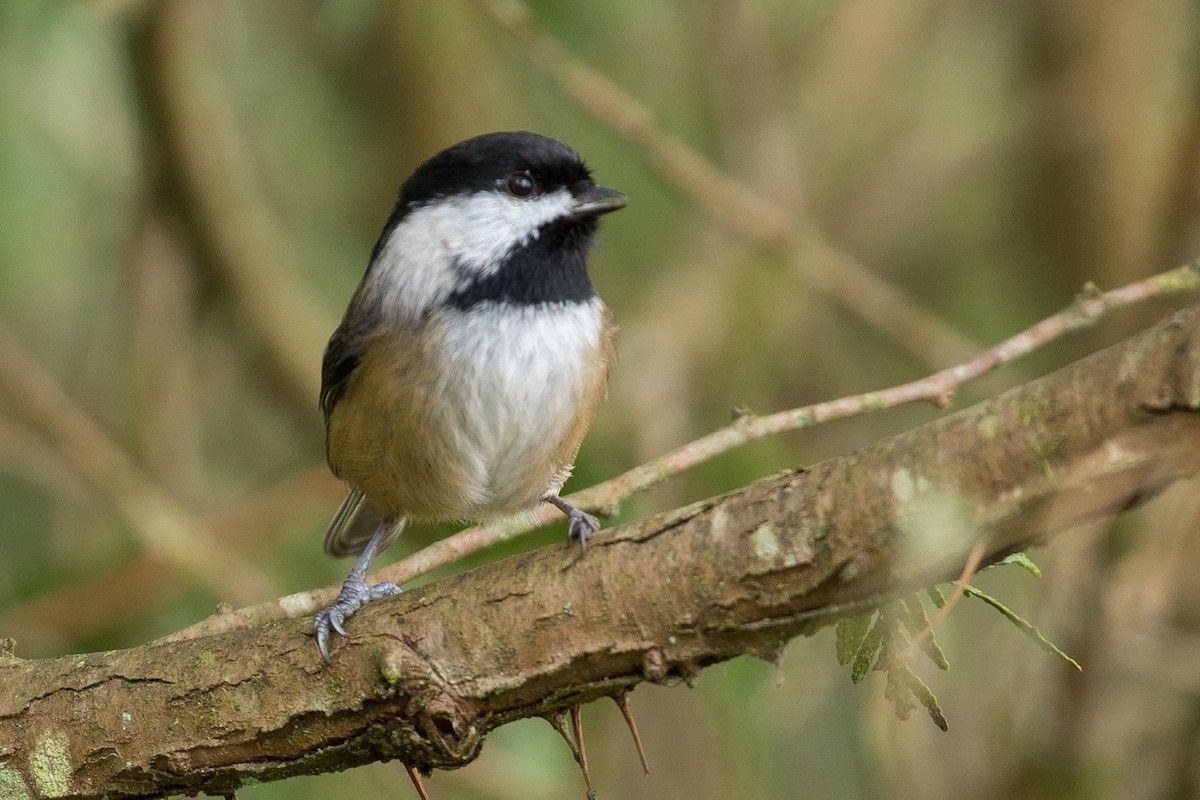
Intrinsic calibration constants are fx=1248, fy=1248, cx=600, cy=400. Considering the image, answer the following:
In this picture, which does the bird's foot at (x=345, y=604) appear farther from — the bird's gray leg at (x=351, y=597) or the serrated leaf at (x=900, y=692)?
the serrated leaf at (x=900, y=692)

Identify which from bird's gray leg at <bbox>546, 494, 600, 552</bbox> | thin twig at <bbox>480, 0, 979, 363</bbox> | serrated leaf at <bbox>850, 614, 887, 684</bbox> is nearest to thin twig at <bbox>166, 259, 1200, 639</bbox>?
bird's gray leg at <bbox>546, 494, 600, 552</bbox>

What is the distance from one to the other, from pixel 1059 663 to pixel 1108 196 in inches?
62.2

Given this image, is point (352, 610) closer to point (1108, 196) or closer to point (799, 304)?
point (799, 304)

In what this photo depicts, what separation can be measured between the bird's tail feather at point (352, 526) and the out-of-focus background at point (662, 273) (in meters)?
0.30

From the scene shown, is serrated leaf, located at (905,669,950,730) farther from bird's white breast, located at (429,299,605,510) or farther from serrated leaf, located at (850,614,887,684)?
bird's white breast, located at (429,299,605,510)

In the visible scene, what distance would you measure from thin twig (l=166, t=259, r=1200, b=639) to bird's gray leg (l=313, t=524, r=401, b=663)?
0.06 m

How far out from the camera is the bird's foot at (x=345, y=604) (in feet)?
6.23

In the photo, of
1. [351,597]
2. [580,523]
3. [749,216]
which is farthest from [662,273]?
[351,597]

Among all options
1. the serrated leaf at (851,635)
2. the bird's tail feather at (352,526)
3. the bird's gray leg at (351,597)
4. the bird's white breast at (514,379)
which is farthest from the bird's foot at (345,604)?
the serrated leaf at (851,635)

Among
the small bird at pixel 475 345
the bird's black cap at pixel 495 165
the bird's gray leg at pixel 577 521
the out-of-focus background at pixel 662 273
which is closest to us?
the bird's gray leg at pixel 577 521

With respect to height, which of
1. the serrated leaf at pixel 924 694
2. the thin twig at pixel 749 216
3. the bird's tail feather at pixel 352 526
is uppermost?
the thin twig at pixel 749 216

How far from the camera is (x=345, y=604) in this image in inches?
86.7

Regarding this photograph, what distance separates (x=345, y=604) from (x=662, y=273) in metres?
2.49

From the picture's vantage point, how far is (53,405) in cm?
364
